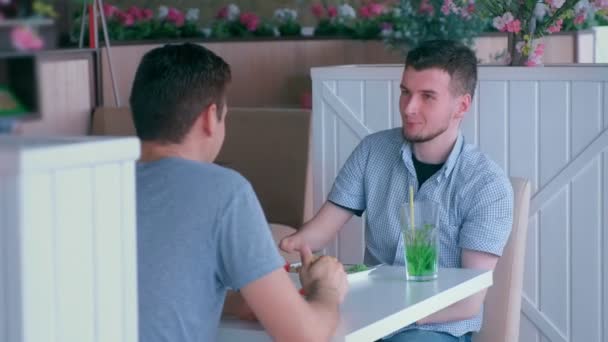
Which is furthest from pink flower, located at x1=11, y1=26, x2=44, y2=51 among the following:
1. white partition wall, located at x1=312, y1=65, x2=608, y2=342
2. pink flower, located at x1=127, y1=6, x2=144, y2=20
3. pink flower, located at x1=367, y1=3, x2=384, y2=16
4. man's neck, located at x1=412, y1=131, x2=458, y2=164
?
pink flower, located at x1=367, y1=3, x2=384, y2=16

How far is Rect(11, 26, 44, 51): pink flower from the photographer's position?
4.25 ft

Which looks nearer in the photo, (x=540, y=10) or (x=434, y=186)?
(x=434, y=186)

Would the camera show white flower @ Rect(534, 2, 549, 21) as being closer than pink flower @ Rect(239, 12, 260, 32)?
Yes

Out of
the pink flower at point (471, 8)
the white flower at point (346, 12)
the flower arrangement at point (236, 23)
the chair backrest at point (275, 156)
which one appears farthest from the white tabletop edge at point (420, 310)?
the white flower at point (346, 12)

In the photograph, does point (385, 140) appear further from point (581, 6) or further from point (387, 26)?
point (387, 26)

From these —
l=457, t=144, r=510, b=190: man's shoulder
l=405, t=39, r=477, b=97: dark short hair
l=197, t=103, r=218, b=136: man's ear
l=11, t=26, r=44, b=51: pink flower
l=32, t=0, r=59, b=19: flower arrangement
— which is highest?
l=32, t=0, r=59, b=19: flower arrangement

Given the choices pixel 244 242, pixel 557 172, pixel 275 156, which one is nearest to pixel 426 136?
pixel 557 172

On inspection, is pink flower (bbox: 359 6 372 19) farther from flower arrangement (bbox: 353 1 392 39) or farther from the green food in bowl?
the green food in bowl

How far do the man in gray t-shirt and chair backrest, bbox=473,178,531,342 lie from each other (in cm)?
Answer: 91

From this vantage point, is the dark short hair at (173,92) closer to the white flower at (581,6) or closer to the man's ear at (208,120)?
the man's ear at (208,120)

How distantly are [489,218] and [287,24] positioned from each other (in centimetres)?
508

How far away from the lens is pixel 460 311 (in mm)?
2418

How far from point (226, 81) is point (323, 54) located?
18.6ft

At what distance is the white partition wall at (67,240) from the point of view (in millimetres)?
1304
